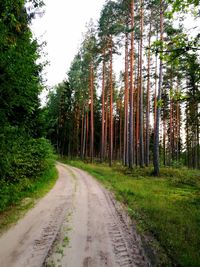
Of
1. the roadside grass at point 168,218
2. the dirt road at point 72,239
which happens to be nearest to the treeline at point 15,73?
the dirt road at point 72,239

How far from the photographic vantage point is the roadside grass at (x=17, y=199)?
8.35 metres

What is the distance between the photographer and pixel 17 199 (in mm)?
11211

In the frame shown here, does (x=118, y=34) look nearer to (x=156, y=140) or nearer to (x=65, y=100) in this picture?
(x=156, y=140)

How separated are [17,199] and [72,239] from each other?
5.55 metres

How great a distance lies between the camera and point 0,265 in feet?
16.3

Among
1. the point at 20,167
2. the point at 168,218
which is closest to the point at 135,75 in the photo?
the point at 20,167

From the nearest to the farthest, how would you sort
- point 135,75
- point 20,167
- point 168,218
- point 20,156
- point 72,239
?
point 72,239
point 168,218
point 20,156
point 20,167
point 135,75

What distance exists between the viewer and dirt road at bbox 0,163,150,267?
527 centimetres

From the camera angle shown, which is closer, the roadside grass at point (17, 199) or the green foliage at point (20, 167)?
the roadside grass at point (17, 199)

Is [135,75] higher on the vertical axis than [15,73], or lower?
higher

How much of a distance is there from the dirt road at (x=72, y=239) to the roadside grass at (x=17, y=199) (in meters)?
0.34

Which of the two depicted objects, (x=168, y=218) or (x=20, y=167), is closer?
(x=168, y=218)

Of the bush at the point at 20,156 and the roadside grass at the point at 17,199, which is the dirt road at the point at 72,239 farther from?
the bush at the point at 20,156

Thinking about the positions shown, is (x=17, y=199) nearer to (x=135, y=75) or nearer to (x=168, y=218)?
(x=168, y=218)
